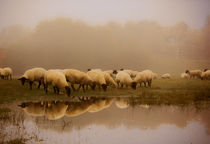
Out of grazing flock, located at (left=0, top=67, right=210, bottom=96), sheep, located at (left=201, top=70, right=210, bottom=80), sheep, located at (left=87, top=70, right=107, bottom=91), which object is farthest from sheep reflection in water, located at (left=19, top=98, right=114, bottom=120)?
sheep, located at (left=201, top=70, right=210, bottom=80)

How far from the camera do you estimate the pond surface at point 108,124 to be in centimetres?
498

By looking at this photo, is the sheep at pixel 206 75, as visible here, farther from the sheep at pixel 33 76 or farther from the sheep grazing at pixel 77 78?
the sheep at pixel 33 76

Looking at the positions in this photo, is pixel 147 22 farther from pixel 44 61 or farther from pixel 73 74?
pixel 73 74

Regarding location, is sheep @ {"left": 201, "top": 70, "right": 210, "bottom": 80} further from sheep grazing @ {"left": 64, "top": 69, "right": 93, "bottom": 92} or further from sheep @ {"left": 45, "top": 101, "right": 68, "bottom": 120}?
sheep @ {"left": 45, "top": 101, "right": 68, "bottom": 120}

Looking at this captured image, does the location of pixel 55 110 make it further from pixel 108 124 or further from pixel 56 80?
pixel 56 80

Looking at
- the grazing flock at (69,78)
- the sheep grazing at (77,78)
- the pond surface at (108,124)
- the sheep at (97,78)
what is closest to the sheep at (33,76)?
the grazing flock at (69,78)

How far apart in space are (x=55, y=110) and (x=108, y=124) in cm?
214

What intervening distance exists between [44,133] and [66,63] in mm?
30665

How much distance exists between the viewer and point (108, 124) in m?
6.10

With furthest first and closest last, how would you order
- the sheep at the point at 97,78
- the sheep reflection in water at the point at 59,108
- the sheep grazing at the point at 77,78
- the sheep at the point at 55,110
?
the sheep at the point at 97,78
the sheep grazing at the point at 77,78
the sheep reflection in water at the point at 59,108
the sheep at the point at 55,110

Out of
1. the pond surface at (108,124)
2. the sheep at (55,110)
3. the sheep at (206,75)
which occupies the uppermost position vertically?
the sheep at (206,75)

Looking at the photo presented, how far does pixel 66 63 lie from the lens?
1394 inches

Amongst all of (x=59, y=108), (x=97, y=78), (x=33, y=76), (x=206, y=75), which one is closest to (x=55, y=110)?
(x=59, y=108)

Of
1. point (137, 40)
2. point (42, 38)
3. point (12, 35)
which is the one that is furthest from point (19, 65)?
point (137, 40)
